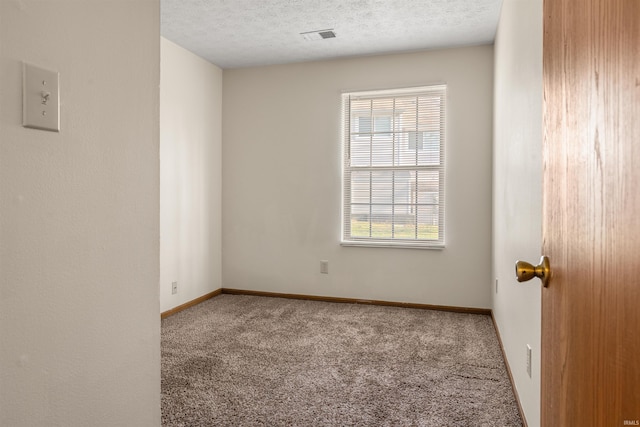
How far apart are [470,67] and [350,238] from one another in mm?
1990

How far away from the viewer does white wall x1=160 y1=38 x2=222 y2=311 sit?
377cm

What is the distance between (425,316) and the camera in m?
3.79

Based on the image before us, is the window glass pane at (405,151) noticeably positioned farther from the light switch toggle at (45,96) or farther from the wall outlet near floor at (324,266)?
the light switch toggle at (45,96)

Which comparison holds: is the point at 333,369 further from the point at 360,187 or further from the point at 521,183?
the point at 360,187

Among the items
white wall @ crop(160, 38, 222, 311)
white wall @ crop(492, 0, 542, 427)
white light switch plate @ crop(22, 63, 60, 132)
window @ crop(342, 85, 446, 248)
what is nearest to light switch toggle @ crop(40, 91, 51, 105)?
white light switch plate @ crop(22, 63, 60, 132)

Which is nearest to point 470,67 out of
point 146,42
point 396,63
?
point 396,63

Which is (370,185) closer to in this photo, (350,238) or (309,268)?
(350,238)

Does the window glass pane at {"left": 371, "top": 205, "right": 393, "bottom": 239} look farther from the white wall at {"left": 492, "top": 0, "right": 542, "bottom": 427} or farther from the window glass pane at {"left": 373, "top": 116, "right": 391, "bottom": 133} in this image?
the white wall at {"left": 492, "top": 0, "right": 542, "bottom": 427}

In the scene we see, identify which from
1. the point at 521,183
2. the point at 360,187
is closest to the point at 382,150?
the point at 360,187

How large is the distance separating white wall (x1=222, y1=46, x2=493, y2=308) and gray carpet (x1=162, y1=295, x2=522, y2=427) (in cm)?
44

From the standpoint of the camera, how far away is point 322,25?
3.42 meters

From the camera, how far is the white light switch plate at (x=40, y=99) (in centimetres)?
78

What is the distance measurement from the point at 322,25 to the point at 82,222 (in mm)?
3007

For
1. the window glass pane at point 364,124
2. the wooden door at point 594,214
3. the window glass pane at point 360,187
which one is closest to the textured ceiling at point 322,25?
the window glass pane at point 364,124
